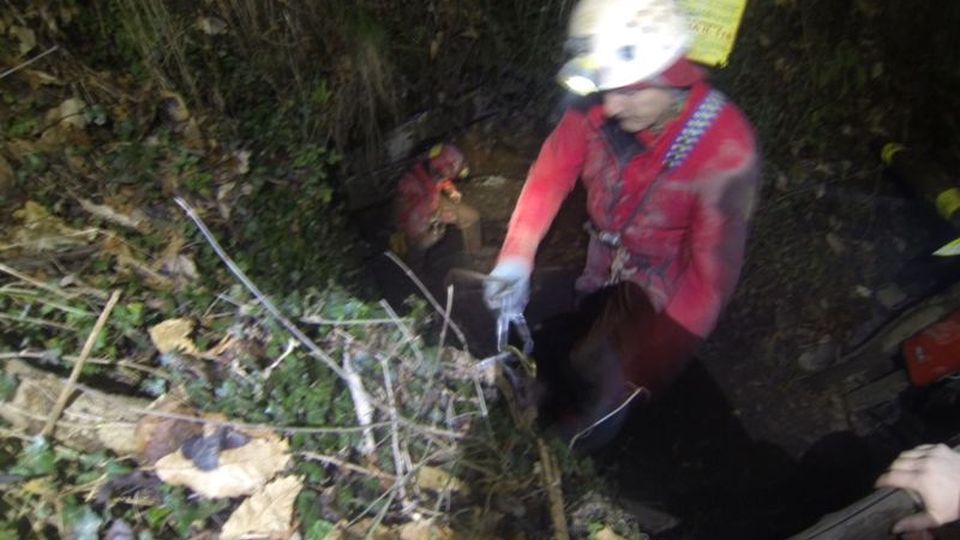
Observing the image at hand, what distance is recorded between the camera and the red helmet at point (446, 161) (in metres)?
4.70

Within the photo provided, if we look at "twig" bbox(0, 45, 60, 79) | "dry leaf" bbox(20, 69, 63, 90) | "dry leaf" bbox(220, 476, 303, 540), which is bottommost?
"dry leaf" bbox(220, 476, 303, 540)

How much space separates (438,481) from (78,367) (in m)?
1.22

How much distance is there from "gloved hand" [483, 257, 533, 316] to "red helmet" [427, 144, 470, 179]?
1708mm

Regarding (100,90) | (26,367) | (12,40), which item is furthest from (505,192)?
(26,367)

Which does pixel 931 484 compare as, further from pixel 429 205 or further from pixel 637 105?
pixel 429 205

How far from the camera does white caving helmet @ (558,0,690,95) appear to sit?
252 cm

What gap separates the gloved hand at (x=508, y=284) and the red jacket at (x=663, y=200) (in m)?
0.07

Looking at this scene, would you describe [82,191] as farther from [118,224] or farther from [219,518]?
[219,518]

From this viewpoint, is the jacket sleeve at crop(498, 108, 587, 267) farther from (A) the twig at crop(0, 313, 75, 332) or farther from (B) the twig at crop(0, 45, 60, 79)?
(B) the twig at crop(0, 45, 60, 79)

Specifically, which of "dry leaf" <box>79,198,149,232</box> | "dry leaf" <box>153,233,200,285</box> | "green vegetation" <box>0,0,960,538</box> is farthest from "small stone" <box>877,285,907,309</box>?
"dry leaf" <box>79,198,149,232</box>

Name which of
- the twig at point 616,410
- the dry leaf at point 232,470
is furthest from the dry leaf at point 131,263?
the twig at point 616,410

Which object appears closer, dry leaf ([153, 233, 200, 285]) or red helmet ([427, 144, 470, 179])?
dry leaf ([153, 233, 200, 285])

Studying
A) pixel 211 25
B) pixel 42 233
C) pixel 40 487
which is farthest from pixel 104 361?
pixel 211 25

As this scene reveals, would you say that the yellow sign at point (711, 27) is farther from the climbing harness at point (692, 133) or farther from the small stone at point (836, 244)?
the small stone at point (836, 244)
